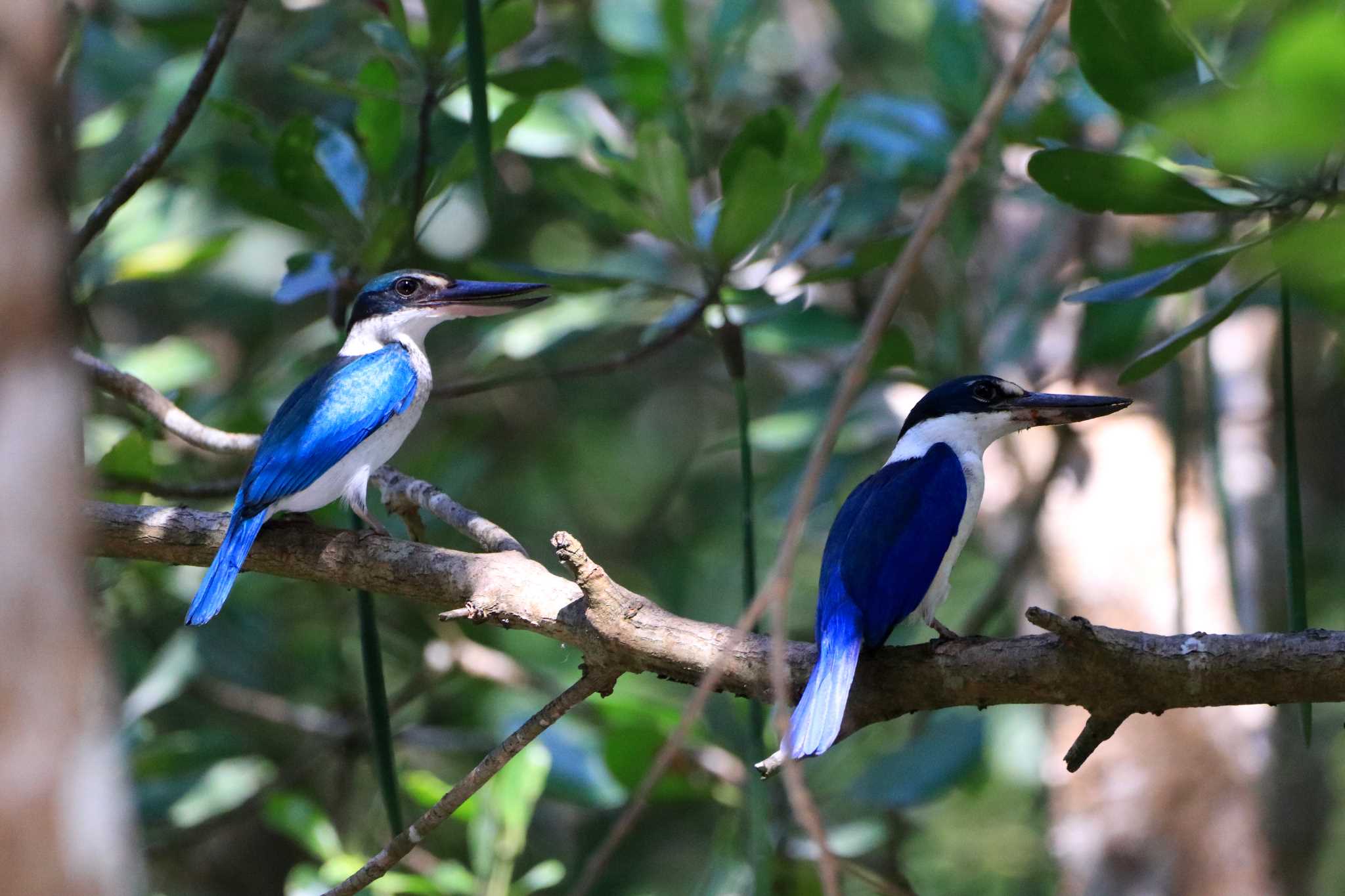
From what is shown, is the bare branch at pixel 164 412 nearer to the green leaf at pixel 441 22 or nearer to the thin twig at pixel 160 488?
the thin twig at pixel 160 488

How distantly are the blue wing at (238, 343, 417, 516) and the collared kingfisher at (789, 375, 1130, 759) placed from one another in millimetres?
1165

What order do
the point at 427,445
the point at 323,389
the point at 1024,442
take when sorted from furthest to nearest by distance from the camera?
the point at 427,445, the point at 1024,442, the point at 323,389

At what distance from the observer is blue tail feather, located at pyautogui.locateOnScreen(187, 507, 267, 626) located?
112 inches

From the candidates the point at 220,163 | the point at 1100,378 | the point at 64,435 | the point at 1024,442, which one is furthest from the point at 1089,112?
the point at 64,435

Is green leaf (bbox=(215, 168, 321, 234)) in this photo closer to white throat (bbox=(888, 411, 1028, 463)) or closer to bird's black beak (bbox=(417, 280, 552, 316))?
bird's black beak (bbox=(417, 280, 552, 316))

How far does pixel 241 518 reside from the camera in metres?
2.97

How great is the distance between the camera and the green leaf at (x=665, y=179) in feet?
10.9

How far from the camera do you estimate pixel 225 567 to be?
2889 mm

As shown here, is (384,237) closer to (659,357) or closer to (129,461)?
(129,461)

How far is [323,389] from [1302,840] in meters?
3.68

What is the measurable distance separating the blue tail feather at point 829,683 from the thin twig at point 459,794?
1.27 ft

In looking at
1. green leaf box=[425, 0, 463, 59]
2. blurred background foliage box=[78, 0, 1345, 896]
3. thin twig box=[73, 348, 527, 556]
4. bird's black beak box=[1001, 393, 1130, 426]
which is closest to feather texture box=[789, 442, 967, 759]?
bird's black beak box=[1001, 393, 1130, 426]

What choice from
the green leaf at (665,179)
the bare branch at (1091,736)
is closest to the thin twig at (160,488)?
the green leaf at (665,179)

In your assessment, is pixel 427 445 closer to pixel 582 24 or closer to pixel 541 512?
pixel 541 512
